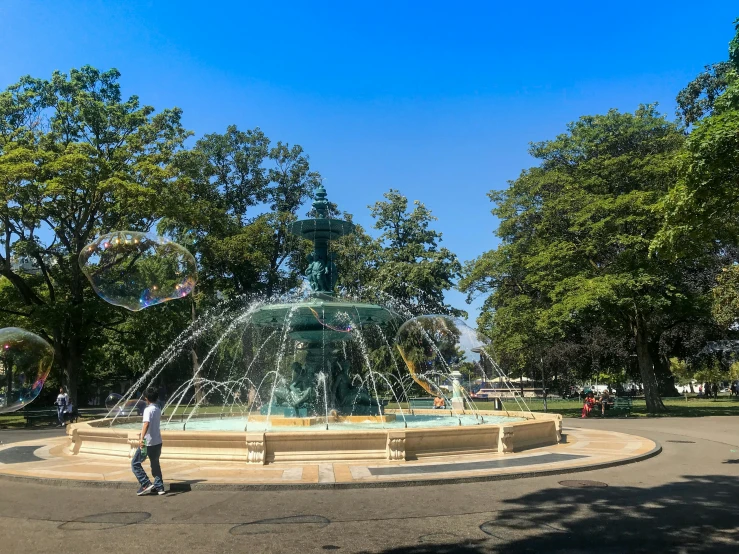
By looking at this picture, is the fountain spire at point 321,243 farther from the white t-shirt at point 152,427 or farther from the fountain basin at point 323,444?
the white t-shirt at point 152,427

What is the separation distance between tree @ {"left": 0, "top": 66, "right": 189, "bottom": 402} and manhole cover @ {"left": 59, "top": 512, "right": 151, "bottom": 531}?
2196 centimetres

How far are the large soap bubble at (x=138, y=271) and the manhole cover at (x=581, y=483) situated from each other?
34.0 ft

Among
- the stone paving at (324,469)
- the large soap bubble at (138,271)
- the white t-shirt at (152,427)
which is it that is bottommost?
the stone paving at (324,469)

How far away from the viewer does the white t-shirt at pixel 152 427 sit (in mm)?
8823

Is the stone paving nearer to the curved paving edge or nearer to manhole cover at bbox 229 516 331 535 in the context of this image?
the curved paving edge

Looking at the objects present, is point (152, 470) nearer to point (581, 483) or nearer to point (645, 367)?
point (581, 483)

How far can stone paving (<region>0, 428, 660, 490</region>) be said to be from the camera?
9.24 m

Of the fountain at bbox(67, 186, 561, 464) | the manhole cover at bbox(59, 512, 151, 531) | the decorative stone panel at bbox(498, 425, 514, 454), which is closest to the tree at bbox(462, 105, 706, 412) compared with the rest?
the fountain at bbox(67, 186, 561, 464)

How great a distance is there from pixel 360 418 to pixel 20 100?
2630 centimetres

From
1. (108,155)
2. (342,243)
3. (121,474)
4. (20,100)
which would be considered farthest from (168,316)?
(121,474)

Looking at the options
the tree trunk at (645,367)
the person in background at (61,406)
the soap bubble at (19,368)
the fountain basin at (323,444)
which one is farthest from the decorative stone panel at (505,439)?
the person in background at (61,406)

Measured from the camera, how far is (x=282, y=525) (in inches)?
272

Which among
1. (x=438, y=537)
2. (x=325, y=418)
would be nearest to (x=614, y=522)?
(x=438, y=537)

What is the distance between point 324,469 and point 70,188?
22535 millimetres
